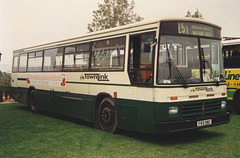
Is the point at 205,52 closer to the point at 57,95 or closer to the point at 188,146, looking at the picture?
the point at 188,146

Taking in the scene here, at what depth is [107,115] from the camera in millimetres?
8984

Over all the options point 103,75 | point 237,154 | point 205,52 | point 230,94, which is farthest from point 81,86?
point 230,94

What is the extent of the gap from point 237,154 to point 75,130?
4822mm

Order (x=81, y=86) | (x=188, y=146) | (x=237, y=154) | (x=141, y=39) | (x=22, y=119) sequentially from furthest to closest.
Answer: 1. (x=22, y=119)
2. (x=81, y=86)
3. (x=141, y=39)
4. (x=188, y=146)
5. (x=237, y=154)

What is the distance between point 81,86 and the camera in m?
10.2

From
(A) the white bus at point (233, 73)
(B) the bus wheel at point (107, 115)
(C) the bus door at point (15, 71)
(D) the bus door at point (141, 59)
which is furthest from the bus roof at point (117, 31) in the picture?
(A) the white bus at point (233, 73)

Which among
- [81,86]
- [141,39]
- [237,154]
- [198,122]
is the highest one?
[141,39]

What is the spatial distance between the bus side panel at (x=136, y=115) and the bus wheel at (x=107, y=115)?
0.38 metres

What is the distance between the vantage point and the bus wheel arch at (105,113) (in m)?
8.76

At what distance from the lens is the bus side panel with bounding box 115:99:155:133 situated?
7.29 m

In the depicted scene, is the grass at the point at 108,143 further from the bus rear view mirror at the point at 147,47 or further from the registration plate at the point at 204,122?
the bus rear view mirror at the point at 147,47

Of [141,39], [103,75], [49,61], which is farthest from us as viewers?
[49,61]

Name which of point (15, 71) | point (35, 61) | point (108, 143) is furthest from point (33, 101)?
→ point (108, 143)

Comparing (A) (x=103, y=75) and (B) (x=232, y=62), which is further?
(B) (x=232, y=62)
